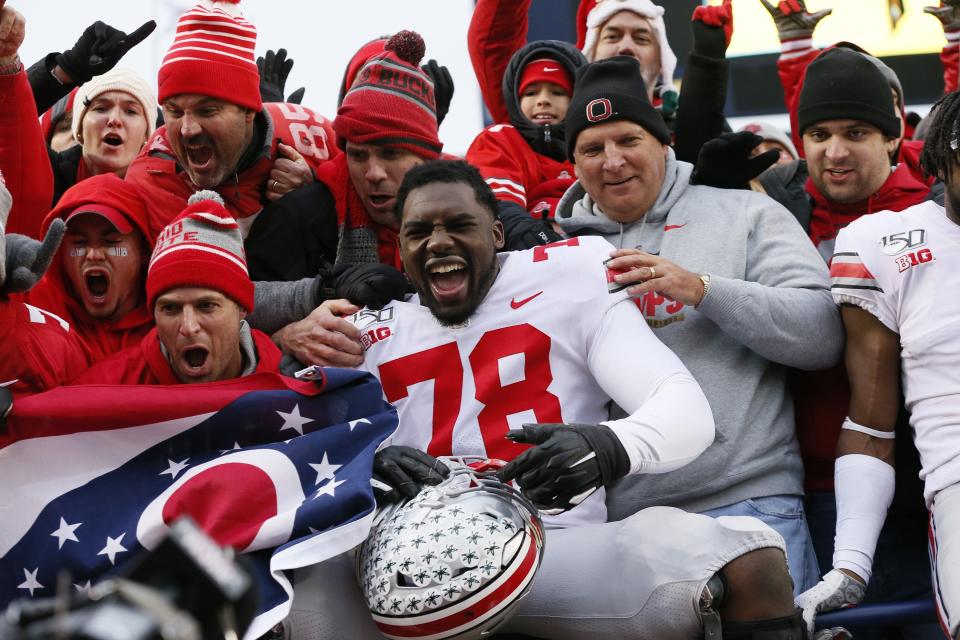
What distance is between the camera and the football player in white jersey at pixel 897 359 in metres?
Result: 3.06

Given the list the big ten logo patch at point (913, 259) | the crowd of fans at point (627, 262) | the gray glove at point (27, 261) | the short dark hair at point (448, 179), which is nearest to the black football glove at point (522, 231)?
the crowd of fans at point (627, 262)

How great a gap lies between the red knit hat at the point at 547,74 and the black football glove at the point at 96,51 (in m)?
1.51

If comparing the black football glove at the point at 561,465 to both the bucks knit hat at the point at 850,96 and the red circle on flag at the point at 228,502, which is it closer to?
the red circle on flag at the point at 228,502

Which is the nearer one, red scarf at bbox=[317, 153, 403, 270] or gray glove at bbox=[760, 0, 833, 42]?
red scarf at bbox=[317, 153, 403, 270]

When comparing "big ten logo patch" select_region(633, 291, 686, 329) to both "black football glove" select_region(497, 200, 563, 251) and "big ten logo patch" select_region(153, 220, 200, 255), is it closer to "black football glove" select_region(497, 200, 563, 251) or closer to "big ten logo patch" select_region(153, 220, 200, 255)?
"black football glove" select_region(497, 200, 563, 251)

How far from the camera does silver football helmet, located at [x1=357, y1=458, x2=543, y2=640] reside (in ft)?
8.29

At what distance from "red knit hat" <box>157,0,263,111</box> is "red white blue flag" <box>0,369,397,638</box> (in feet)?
3.88

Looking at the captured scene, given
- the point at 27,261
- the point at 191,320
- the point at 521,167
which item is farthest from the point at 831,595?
the point at 27,261

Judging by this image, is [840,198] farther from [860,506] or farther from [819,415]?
[860,506]

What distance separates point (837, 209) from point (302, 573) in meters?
2.16

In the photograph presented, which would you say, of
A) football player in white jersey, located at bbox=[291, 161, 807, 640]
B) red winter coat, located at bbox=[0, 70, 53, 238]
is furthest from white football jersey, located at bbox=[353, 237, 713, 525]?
red winter coat, located at bbox=[0, 70, 53, 238]

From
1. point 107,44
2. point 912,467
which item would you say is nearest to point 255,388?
point 107,44

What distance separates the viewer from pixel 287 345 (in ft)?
11.5

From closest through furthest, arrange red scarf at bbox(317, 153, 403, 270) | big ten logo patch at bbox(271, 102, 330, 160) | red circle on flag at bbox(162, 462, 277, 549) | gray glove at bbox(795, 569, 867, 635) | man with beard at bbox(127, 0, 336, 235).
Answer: red circle on flag at bbox(162, 462, 277, 549)
gray glove at bbox(795, 569, 867, 635)
man with beard at bbox(127, 0, 336, 235)
red scarf at bbox(317, 153, 403, 270)
big ten logo patch at bbox(271, 102, 330, 160)
